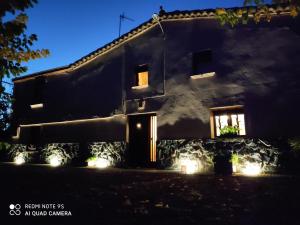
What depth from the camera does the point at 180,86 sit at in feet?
39.8

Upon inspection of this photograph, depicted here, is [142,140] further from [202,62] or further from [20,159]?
[20,159]

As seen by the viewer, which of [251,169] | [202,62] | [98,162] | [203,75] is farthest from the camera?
[98,162]

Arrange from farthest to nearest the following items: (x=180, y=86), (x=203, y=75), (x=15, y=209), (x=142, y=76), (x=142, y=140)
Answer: (x=142, y=76) < (x=142, y=140) < (x=180, y=86) < (x=203, y=75) < (x=15, y=209)

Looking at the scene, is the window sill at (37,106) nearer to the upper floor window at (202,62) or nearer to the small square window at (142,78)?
the small square window at (142,78)

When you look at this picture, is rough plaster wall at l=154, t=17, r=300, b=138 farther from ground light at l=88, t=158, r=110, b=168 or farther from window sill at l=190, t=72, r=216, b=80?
ground light at l=88, t=158, r=110, b=168

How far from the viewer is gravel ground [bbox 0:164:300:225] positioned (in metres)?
3.95

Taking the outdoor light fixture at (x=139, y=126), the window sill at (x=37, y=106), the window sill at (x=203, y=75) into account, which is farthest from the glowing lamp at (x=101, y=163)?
the window sill at (x=37, y=106)

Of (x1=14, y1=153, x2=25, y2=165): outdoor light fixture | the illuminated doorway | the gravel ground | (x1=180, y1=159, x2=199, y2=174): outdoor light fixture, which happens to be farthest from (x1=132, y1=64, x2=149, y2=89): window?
(x1=14, y1=153, x2=25, y2=165): outdoor light fixture

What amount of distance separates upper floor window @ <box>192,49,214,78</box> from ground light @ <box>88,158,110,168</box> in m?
6.32

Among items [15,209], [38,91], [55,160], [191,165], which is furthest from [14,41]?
[38,91]

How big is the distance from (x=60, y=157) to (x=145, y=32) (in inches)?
338

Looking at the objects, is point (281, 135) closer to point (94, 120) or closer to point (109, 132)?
point (109, 132)

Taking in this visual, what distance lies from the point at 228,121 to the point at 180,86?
108 inches

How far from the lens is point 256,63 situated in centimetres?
1047
